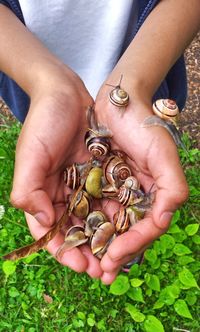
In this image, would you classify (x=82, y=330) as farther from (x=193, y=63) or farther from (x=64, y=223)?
(x=193, y=63)

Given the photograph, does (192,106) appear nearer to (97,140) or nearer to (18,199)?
(97,140)

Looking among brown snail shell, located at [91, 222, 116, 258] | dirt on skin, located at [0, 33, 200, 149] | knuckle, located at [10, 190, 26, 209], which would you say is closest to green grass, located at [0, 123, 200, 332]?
brown snail shell, located at [91, 222, 116, 258]

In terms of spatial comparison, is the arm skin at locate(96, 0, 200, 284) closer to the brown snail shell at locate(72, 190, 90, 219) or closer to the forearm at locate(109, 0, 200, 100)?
the forearm at locate(109, 0, 200, 100)

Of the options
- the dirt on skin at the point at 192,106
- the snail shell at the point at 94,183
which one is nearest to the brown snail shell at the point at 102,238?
the snail shell at the point at 94,183

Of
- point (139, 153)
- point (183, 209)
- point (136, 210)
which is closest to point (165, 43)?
point (139, 153)

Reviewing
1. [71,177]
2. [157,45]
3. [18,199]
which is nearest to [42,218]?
[18,199]

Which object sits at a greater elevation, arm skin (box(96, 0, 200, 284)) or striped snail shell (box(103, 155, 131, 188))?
arm skin (box(96, 0, 200, 284))
